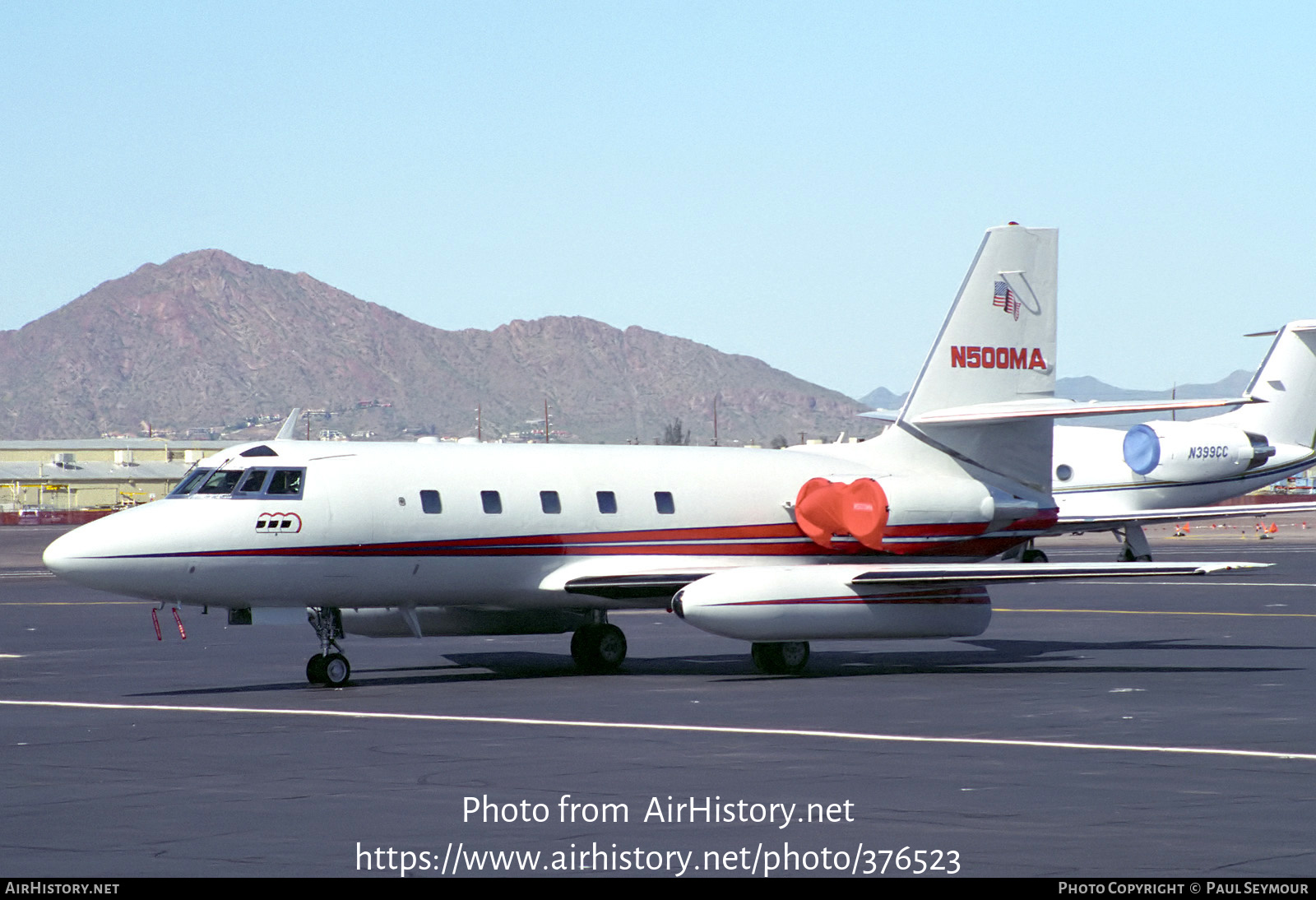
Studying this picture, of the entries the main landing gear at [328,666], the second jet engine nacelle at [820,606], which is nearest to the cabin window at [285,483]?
the main landing gear at [328,666]

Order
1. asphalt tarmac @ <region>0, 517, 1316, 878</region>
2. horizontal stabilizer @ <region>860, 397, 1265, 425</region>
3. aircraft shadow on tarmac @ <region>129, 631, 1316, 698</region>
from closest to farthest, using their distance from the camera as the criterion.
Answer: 1. asphalt tarmac @ <region>0, 517, 1316, 878</region>
2. aircraft shadow on tarmac @ <region>129, 631, 1316, 698</region>
3. horizontal stabilizer @ <region>860, 397, 1265, 425</region>

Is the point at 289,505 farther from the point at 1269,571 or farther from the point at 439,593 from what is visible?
the point at 1269,571

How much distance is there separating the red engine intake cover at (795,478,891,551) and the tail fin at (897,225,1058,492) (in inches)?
73.6

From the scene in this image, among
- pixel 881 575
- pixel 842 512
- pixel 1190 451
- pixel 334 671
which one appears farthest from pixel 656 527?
pixel 1190 451

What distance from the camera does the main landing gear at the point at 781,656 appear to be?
2495cm

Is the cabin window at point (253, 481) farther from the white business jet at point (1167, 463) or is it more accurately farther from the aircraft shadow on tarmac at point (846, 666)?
the white business jet at point (1167, 463)

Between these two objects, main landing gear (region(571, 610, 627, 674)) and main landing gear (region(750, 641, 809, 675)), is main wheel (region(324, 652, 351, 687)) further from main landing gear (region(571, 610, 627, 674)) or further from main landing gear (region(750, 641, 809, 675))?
main landing gear (region(750, 641, 809, 675))

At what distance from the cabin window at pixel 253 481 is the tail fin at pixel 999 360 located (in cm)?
989

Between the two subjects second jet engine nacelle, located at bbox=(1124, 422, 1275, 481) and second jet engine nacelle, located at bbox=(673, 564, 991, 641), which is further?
second jet engine nacelle, located at bbox=(1124, 422, 1275, 481)

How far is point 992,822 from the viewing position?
12242mm

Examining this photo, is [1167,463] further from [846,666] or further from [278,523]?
[278,523]

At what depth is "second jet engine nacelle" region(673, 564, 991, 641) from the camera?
77.0 ft

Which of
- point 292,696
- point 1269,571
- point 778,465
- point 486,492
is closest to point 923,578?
point 778,465

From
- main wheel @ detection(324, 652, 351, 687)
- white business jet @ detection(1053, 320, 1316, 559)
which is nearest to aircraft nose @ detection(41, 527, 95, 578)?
main wheel @ detection(324, 652, 351, 687)
